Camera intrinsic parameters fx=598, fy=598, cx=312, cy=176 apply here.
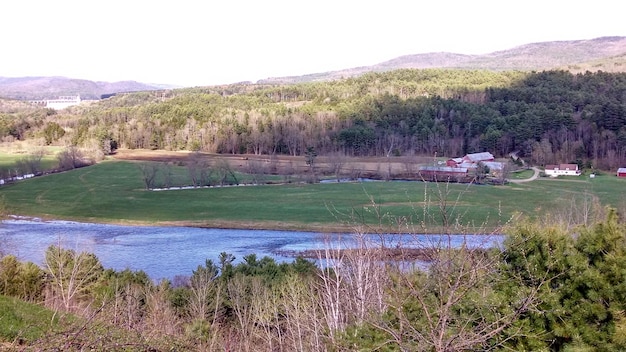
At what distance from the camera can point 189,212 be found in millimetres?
39156

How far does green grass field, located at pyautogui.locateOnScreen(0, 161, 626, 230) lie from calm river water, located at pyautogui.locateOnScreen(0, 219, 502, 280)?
1.92 metres

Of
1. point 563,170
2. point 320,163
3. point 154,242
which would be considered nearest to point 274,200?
point 154,242

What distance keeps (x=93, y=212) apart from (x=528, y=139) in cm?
4574

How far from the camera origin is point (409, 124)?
76500 mm

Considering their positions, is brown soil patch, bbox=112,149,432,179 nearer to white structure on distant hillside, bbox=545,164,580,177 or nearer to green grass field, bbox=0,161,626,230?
green grass field, bbox=0,161,626,230

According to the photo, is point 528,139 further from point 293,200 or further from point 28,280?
point 28,280

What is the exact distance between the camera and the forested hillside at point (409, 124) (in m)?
64.6

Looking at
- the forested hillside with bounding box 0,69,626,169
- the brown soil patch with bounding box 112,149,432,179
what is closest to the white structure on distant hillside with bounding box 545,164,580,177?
the forested hillside with bounding box 0,69,626,169

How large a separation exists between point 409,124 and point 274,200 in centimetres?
3775

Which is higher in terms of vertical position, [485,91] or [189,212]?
[485,91]

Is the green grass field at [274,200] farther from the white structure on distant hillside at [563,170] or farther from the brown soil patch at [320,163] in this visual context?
the brown soil patch at [320,163]

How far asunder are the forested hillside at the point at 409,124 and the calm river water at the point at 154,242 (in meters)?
28.0

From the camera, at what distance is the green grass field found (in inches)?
1438

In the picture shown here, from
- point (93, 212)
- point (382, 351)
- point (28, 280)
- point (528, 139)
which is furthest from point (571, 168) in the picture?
point (382, 351)
